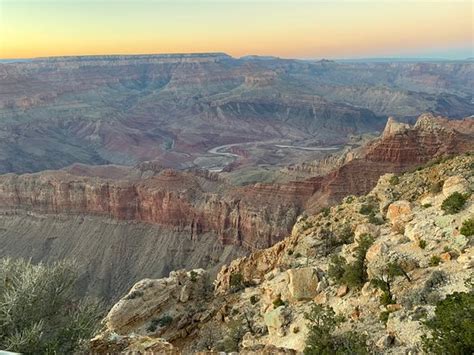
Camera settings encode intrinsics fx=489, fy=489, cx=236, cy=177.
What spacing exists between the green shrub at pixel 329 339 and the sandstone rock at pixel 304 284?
3312mm

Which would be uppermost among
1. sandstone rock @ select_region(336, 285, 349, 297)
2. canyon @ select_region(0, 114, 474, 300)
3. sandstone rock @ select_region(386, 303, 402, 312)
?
sandstone rock @ select_region(386, 303, 402, 312)

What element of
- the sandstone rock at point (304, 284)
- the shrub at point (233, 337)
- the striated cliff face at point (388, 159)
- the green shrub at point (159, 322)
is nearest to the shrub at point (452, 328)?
the sandstone rock at point (304, 284)

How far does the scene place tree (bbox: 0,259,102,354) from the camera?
13.3 meters

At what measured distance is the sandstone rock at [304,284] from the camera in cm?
2050

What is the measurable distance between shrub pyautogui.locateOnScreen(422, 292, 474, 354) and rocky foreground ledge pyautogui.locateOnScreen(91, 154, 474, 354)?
32.5 inches

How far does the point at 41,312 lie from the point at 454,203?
15738 mm

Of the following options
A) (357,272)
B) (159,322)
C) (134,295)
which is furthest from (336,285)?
(134,295)

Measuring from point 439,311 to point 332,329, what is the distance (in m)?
4.06

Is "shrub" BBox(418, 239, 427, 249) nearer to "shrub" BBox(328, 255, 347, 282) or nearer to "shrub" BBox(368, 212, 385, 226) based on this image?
"shrub" BBox(328, 255, 347, 282)

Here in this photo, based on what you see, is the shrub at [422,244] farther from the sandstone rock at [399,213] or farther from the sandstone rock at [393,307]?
the sandstone rock at [393,307]

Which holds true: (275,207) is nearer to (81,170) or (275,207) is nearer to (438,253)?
(438,253)

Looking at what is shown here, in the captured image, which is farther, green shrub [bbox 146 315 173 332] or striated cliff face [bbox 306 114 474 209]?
striated cliff face [bbox 306 114 474 209]

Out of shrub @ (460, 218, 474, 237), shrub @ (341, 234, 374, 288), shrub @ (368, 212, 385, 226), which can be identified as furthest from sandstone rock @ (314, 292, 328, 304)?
shrub @ (368, 212, 385, 226)

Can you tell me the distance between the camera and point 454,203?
19656mm
